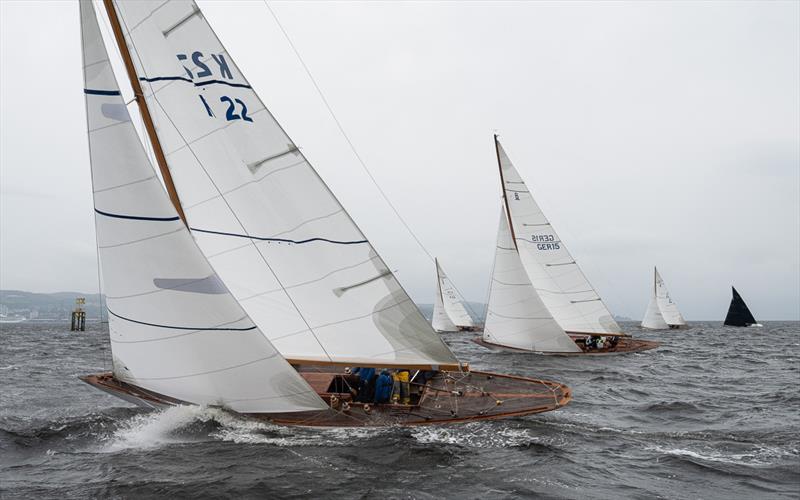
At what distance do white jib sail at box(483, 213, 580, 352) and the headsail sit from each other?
1831 inches

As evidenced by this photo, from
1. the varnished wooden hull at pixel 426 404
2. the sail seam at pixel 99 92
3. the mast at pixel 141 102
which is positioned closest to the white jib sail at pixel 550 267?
the varnished wooden hull at pixel 426 404

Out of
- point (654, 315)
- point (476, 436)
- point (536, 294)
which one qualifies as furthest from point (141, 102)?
point (654, 315)

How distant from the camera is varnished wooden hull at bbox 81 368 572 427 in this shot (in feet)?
32.3

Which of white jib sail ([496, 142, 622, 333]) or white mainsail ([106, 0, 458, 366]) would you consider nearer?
white mainsail ([106, 0, 458, 366])

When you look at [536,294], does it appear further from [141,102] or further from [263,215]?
[141,102]

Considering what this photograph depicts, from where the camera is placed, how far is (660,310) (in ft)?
223

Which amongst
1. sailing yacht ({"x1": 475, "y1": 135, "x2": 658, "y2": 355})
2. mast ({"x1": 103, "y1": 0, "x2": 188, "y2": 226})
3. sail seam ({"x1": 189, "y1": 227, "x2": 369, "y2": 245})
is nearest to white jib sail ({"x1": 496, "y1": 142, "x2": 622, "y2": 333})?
sailing yacht ({"x1": 475, "y1": 135, "x2": 658, "y2": 355})

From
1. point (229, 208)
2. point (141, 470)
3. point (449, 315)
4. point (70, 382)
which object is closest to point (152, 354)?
point (141, 470)

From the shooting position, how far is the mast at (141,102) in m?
10.6

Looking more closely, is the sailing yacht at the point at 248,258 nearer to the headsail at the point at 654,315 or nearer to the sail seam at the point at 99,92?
the sail seam at the point at 99,92

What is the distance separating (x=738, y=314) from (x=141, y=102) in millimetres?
90770

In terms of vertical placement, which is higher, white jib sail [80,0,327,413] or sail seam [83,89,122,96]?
sail seam [83,89,122,96]

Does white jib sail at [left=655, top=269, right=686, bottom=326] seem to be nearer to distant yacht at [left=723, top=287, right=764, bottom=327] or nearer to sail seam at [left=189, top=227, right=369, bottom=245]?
distant yacht at [left=723, top=287, right=764, bottom=327]

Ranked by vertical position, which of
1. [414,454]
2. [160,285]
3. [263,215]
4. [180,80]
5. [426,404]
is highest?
[180,80]
